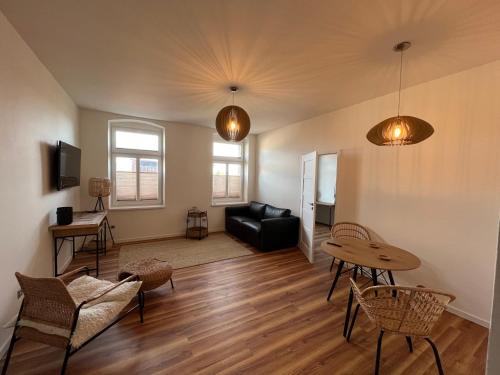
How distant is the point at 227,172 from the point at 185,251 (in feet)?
8.24

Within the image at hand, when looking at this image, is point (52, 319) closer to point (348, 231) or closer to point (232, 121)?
point (232, 121)

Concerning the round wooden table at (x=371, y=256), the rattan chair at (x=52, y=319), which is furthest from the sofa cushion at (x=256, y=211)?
the rattan chair at (x=52, y=319)

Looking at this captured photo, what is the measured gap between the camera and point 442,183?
2.49 meters

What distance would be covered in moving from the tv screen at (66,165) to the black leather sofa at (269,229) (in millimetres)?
3128

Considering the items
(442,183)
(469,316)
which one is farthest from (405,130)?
(469,316)

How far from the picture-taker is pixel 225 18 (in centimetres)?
167

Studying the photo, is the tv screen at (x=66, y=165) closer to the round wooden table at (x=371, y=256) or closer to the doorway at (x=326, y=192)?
the round wooden table at (x=371, y=256)

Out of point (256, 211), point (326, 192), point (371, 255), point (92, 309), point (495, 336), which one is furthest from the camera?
point (326, 192)

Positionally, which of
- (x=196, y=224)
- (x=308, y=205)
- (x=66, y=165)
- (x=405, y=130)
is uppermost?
(x=405, y=130)

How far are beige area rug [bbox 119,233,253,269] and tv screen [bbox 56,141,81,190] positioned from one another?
1491 millimetres

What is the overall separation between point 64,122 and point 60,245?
1806 millimetres

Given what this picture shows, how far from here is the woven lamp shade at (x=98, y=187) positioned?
3807mm

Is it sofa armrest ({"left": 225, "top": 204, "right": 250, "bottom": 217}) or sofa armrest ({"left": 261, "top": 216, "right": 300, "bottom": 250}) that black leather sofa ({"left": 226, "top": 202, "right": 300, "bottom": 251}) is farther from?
sofa armrest ({"left": 225, "top": 204, "right": 250, "bottom": 217})

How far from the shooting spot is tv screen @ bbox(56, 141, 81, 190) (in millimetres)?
2699
